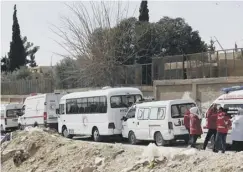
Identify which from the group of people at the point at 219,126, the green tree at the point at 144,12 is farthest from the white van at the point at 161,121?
the green tree at the point at 144,12

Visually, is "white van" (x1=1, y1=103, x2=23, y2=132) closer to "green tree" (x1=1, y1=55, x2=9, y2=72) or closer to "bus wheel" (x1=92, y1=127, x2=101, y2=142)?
"bus wheel" (x1=92, y1=127, x2=101, y2=142)

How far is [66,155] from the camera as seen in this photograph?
1856cm

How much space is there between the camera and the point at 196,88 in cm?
2948

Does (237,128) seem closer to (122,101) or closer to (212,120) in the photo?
(212,120)

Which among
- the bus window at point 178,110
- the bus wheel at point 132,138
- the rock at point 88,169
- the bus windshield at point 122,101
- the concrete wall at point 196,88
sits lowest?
the rock at point 88,169

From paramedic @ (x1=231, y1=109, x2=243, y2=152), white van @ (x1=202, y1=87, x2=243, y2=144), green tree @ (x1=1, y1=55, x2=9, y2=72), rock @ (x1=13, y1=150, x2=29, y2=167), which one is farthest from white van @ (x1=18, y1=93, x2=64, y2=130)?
green tree @ (x1=1, y1=55, x2=9, y2=72)

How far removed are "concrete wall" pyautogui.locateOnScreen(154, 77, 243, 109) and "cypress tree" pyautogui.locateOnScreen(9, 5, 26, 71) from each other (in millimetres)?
37861

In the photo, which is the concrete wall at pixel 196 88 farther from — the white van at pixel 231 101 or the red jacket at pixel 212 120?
the red jacket at pixel 212 120

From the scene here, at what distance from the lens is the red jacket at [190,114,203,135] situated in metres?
17.6

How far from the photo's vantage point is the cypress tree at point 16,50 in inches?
2608

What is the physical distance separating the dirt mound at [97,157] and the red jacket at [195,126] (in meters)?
2.27

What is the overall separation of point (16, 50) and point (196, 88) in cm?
4367

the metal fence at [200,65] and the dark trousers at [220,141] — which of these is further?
the metal fence at [200,65]

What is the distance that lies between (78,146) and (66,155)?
60 centimetres
